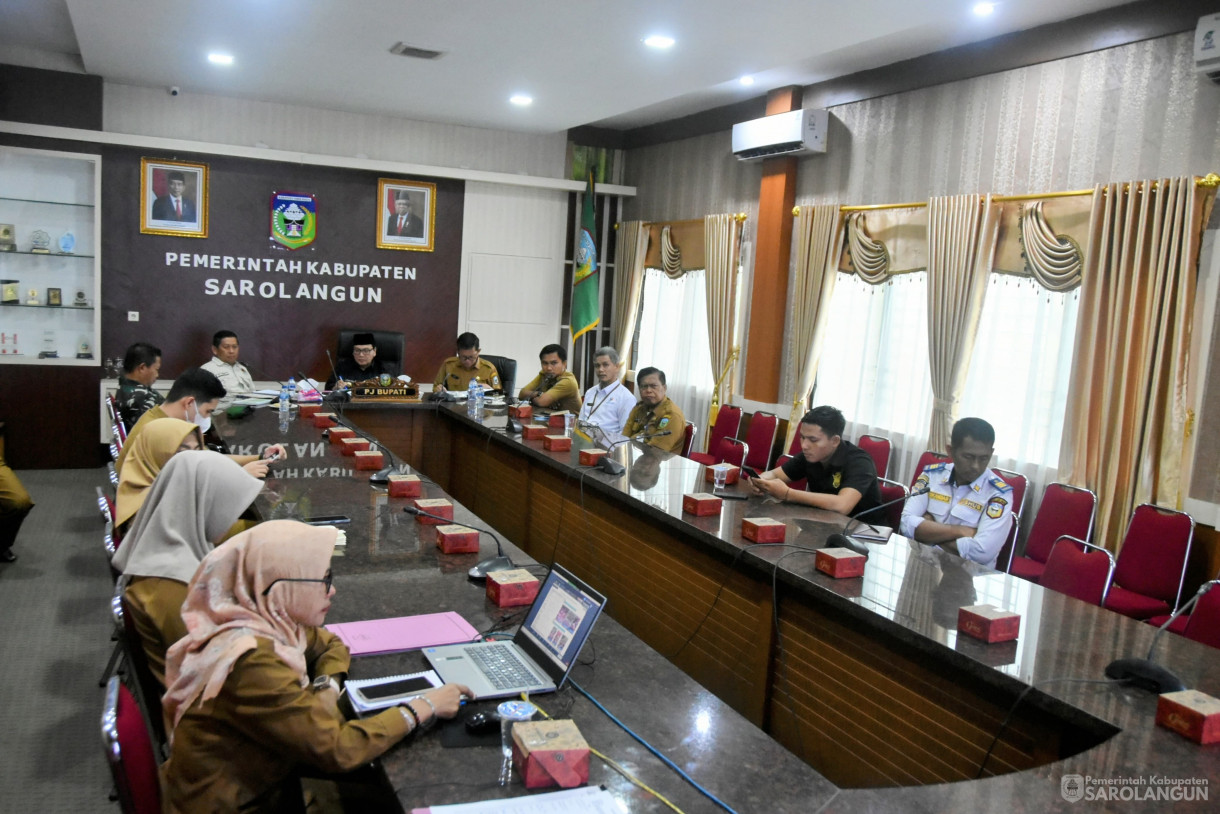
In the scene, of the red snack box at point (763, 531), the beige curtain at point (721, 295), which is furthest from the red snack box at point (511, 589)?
the beige curtain at point (721, 295)

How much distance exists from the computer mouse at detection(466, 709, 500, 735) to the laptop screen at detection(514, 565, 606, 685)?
0.62 feet

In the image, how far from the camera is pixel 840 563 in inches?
96.8

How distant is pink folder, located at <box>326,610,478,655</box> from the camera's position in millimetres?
1920

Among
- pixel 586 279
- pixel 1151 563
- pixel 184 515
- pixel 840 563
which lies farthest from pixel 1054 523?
pixel 586 279

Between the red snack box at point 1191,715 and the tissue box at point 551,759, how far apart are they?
1133mm

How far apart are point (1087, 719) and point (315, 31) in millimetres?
4685

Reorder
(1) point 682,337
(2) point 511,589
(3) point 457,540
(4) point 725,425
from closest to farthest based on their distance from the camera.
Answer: (2) point 511,589 < (3) point 457,540 < (4) point 725,425 < (1) point 682,337

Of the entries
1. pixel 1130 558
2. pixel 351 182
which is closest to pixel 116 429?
pixel 351 182

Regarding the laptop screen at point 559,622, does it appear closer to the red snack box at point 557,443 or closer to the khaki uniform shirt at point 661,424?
the red snack box at point 557,443

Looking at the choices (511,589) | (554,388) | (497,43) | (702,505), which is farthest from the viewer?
(554,388)

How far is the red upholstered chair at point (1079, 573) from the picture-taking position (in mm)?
3051

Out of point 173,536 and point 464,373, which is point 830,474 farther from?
point 464,373

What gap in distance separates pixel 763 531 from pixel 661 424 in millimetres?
2265

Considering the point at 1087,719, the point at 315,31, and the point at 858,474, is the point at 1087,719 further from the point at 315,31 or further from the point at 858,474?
the point at 315,31
